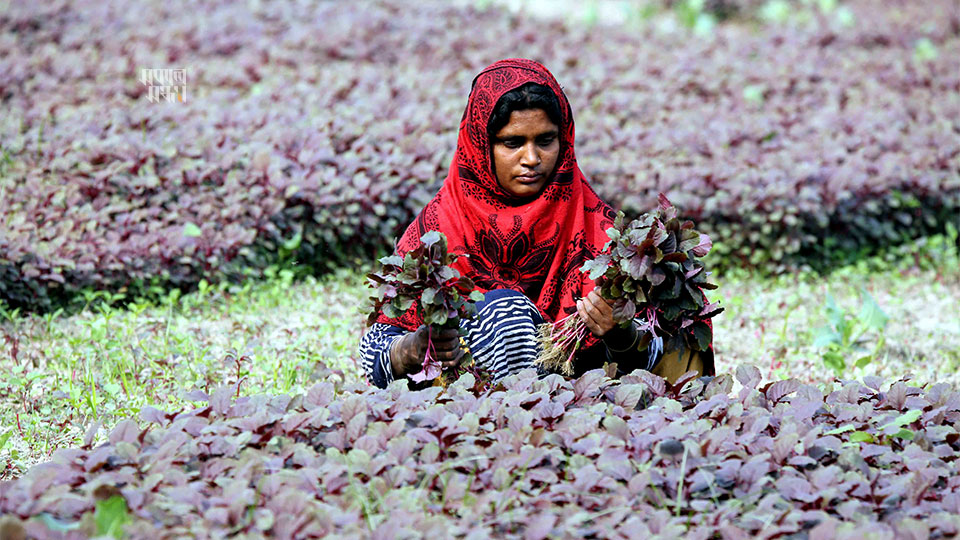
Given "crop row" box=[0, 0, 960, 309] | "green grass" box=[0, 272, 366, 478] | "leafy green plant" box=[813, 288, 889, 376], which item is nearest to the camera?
"green grass" box=[0, 272, 366, 478]

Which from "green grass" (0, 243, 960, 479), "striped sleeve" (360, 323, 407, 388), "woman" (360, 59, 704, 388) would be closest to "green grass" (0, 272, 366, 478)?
"green grass" (0, 243, 960, 479)

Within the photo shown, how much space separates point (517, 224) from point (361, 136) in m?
2.57

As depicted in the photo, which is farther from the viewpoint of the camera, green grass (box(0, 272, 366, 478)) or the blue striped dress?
green grass (box(0, 272, 366, 478))

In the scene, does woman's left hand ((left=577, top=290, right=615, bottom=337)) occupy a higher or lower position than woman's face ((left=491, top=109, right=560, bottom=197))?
lower

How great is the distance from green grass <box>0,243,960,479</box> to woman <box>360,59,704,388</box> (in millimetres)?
695

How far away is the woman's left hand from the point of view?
2926 millimetres

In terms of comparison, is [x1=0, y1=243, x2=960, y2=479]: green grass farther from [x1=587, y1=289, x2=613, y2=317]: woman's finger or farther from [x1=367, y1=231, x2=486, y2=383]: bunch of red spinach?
[x1=587, y1=289, x2=613, y2=317]: woman's finger

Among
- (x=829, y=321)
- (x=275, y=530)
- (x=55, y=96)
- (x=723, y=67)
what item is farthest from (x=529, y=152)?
(x=723, y=67)

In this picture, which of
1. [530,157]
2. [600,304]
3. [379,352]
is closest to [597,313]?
[600,304]

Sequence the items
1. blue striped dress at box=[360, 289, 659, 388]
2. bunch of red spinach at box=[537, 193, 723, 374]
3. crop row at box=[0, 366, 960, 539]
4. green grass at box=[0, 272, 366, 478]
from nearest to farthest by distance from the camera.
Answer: crop row at box=[0, 366, 960, 539]
bunch of red spinach at box=[537, 193, 723, 374]
blue striped dress at box=[360, 289, 659, 388]
green grass at box=[0, 272, 366, 478]

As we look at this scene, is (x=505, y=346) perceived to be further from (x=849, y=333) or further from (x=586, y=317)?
(x=849, y=333)

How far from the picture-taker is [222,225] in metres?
4.98

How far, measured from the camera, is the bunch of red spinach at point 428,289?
286 cm

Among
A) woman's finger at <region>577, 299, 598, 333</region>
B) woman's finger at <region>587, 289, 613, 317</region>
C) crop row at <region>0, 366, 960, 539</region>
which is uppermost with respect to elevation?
woman's finger at <region>587, 289, 613, 317</region>
